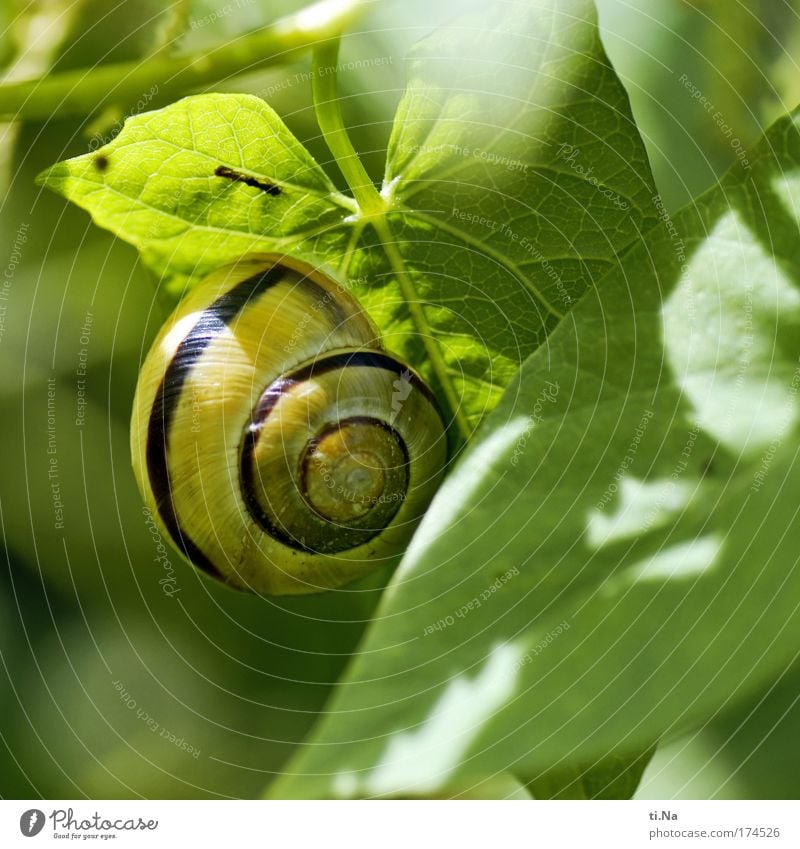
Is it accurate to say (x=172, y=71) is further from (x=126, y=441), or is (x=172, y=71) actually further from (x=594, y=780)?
(x=594, y=780)

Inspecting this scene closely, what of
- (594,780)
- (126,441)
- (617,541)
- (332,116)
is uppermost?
(332,116)

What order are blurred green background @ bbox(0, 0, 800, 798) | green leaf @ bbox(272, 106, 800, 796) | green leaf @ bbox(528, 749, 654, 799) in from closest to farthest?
green leaf @ bbox(272, 106, 800, 796) → green leaf @ bbox(528, 749, 654, 799) → blurred green background @ bbox(0, 0, 800, 798)

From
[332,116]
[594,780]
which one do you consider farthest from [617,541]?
[332,116]

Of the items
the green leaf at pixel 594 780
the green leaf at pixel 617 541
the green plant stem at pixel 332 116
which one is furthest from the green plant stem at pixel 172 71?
the green leaf at pixel 594 780

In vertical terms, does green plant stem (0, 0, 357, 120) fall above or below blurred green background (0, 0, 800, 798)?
above

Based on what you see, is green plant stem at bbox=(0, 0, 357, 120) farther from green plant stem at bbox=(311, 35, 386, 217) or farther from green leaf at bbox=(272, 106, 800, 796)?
green leaf at bbox=(272, 106, 800, 796)

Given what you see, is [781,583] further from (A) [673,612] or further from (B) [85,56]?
(B) [85,56]

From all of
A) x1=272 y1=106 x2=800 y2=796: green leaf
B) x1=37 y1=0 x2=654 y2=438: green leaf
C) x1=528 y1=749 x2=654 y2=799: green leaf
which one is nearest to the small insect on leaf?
x1=37 y1=0 x2=654 y2=438: green leaf

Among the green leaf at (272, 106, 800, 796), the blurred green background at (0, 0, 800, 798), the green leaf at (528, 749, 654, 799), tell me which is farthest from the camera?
the blurred green background at (0, 0, 800, 798)
